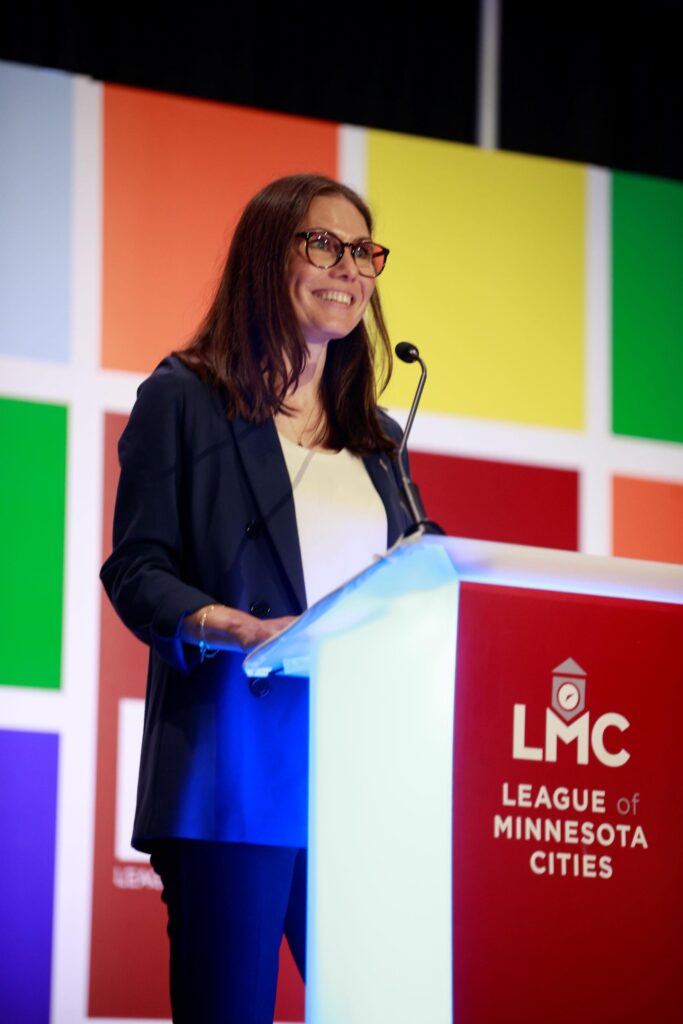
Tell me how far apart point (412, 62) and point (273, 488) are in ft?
8.19

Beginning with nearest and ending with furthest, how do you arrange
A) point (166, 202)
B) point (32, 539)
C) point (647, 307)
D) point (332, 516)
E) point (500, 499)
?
point (332, 516) → point (32, 539) → point (166, 202) → point (500, 499) → point (647, 307)

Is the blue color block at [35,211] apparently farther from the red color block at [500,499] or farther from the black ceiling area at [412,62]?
the red color block at [500,499]

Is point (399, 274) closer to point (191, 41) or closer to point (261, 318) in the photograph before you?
point (191, 41)

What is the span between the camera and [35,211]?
330 centimetres

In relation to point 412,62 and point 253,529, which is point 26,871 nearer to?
point 253,529

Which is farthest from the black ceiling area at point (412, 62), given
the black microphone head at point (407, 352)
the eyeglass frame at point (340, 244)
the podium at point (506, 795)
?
the podium at point (506, 795)

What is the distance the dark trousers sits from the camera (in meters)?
1.79

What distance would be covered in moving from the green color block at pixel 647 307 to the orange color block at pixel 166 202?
0.91 m

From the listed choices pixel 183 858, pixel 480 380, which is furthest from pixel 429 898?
pixel 480 380

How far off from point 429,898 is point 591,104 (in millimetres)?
3341

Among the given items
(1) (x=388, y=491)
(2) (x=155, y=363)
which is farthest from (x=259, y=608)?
(2) (x=155, y=363)

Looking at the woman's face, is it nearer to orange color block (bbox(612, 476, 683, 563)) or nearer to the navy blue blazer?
the navy blue blazer

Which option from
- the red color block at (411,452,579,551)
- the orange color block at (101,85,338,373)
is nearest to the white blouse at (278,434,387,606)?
the orange color block at (101,85,338,373)

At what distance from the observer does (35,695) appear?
10.1ft
